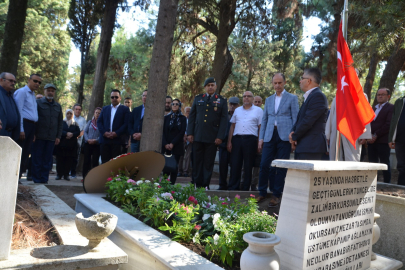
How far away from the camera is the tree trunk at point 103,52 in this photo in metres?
10.3

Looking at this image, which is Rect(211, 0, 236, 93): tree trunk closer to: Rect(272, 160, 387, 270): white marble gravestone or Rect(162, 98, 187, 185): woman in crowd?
Rect(162, 98, 187, 185): woman in crowd

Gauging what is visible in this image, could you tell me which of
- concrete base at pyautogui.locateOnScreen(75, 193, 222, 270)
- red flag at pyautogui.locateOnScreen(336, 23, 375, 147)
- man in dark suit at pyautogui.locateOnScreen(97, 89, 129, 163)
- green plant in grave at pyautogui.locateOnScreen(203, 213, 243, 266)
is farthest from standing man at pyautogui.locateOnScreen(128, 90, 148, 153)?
green plant in grave at pyautogui.locateOnScreen(203, 213, 243, 266)

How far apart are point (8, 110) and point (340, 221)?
17.0 ft

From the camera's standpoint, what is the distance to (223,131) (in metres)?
6.38

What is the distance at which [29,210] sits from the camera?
379 cm

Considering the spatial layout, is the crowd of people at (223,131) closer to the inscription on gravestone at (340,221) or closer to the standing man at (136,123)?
the standing man at (136,123)

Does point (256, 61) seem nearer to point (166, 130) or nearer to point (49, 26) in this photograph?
point (166, 130)

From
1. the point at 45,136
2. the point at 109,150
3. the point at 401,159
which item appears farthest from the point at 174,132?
the point at 401,159

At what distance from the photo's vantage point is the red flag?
395 centimetres

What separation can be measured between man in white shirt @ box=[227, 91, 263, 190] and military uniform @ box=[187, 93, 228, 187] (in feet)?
1.13

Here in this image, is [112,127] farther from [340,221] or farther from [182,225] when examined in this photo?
[340,221]

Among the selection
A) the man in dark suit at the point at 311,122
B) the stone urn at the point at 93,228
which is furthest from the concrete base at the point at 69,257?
the man in dark suit at the point at 311,122

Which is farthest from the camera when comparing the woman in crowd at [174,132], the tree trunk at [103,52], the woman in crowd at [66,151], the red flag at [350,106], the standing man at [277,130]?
the tree trunk at [103,52]

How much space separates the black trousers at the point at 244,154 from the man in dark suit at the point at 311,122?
5.41 ft
